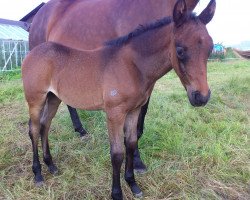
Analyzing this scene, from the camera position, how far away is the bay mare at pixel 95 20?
2.85 meters

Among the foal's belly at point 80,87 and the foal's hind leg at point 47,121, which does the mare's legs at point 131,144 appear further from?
the foal's hind leg at point 47,121

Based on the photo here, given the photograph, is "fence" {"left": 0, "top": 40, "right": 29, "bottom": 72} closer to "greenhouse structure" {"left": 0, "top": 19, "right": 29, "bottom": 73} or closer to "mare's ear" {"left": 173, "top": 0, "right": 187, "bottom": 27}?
"greenhouse structure" {"left": 0, "top": 19, "right": 29, "bottom": 73}

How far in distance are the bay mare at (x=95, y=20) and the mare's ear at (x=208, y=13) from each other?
388 millimetres

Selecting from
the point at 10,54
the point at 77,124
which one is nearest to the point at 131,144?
the point at 77,124

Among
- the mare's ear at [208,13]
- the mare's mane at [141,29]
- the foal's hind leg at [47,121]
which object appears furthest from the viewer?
the foal's hind leg at [47,121]

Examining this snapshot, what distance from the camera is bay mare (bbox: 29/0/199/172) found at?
285cm

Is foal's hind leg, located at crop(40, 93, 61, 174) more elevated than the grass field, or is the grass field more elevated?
foal's hind leg, located at crop(40, 93, 61, 174)

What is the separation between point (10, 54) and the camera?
13.3 m

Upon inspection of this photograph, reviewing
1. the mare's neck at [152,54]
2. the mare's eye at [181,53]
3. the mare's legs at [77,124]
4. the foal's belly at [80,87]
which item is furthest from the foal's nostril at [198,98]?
the mare's legs at [77,124]

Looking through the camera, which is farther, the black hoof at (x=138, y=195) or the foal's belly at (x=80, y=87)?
the black hoof at (x=138, y=195)

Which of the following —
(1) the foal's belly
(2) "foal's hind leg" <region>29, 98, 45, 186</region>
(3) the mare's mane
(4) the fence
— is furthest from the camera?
(4) the fence

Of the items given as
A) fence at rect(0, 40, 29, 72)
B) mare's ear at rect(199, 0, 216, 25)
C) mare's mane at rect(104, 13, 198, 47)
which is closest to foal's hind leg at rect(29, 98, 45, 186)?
mare's mane at rect(104, 13, 198, 47)

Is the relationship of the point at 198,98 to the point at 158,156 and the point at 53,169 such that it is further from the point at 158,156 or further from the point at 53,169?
the point at 53,169

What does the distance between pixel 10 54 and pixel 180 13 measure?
12.4 meters
